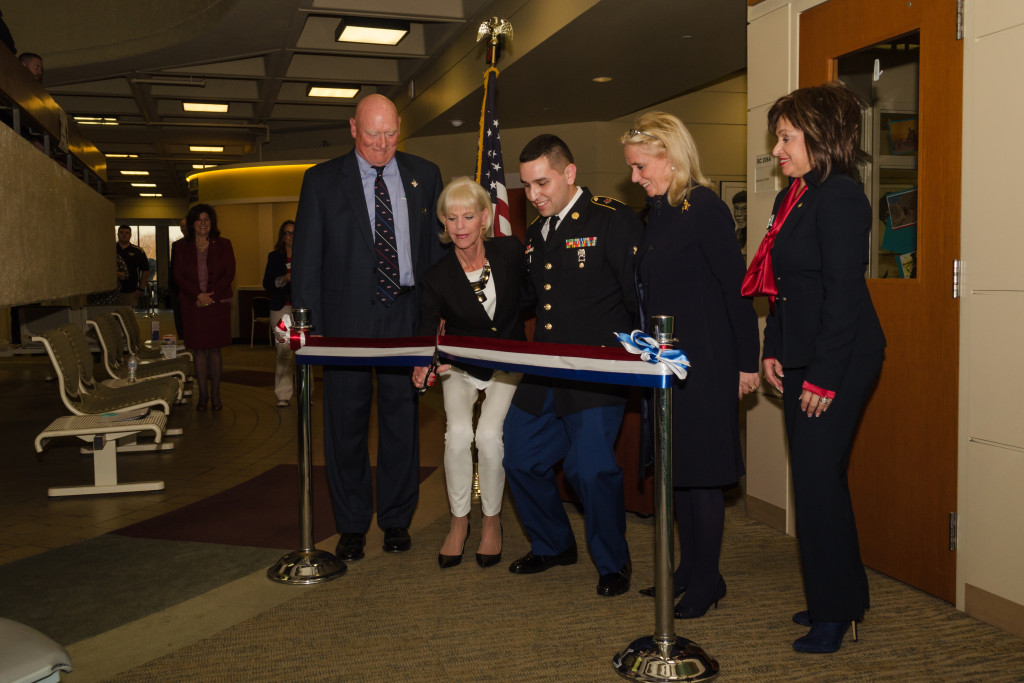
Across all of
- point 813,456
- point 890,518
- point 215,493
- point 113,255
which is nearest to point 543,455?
point 813,456

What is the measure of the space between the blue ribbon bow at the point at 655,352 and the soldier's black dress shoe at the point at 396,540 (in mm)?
1730

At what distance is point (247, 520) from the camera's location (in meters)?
4.32

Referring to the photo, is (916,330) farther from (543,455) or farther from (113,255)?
(113,255)

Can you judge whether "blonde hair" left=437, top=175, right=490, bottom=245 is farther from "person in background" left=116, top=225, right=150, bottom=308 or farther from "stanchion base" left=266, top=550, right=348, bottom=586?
"person in background" left=116, top=225, right=150, bottom=308

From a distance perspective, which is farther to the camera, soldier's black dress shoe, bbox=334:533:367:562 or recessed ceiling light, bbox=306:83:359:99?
recessed ceiling light, bbox=306:83:359:99

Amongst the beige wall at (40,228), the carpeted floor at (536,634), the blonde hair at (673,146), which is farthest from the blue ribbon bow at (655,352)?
the beige wall at (40,228)

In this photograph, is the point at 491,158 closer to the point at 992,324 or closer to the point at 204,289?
the point at 992,324

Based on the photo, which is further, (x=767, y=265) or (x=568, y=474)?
(x=568, y=474)

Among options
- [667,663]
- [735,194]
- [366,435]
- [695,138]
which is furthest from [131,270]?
[667,663]

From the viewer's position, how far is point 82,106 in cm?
1191

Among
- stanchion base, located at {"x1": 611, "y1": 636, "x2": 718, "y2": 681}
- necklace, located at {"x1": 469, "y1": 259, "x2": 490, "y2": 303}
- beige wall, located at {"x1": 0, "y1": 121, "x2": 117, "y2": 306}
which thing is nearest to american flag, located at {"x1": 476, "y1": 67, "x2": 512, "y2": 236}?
necklace, located at {"x1": 469, "y1": 259, "x2": 490, "y2": 303}

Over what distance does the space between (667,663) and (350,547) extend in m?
1.60

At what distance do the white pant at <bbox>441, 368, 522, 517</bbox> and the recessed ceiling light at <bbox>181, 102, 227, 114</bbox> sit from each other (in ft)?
31.6

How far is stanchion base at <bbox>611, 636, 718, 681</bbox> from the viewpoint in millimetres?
2445
